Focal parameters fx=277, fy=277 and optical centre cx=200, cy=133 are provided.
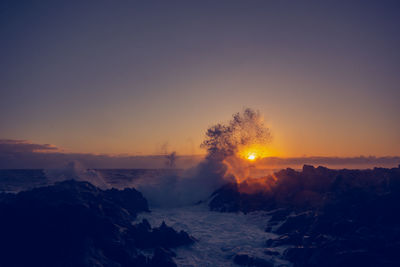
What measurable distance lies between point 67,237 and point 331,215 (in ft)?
54.3

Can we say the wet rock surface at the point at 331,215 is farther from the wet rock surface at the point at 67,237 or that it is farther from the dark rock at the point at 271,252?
the wet rock surface at the point at 67,237

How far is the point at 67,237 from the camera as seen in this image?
13906 millimetres

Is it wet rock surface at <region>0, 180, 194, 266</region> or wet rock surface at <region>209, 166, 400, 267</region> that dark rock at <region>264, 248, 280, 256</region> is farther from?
wet rock surface at <region>0, 180, 194, 266</region>

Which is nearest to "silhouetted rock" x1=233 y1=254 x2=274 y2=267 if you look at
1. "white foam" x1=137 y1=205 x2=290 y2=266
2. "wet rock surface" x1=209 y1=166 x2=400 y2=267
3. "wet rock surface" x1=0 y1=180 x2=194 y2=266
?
"wet rock surface" x1=209 y1=166 x2=400 y2=267

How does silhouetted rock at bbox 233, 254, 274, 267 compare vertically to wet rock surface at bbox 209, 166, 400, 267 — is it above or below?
below

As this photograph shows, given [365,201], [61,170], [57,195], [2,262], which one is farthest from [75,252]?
[61,170]

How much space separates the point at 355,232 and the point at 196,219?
14375mm

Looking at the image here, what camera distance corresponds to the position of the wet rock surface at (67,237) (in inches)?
508

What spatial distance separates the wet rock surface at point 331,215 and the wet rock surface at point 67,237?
5985 millimetres

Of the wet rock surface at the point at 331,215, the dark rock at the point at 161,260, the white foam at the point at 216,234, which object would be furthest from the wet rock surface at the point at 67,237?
the wet rock surface at the point at 331,215

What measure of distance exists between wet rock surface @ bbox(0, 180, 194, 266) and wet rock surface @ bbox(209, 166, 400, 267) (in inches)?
236

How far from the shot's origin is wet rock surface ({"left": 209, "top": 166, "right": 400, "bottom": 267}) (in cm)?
1371

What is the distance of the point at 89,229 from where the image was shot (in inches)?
587

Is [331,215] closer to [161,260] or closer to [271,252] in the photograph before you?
[271,252]
